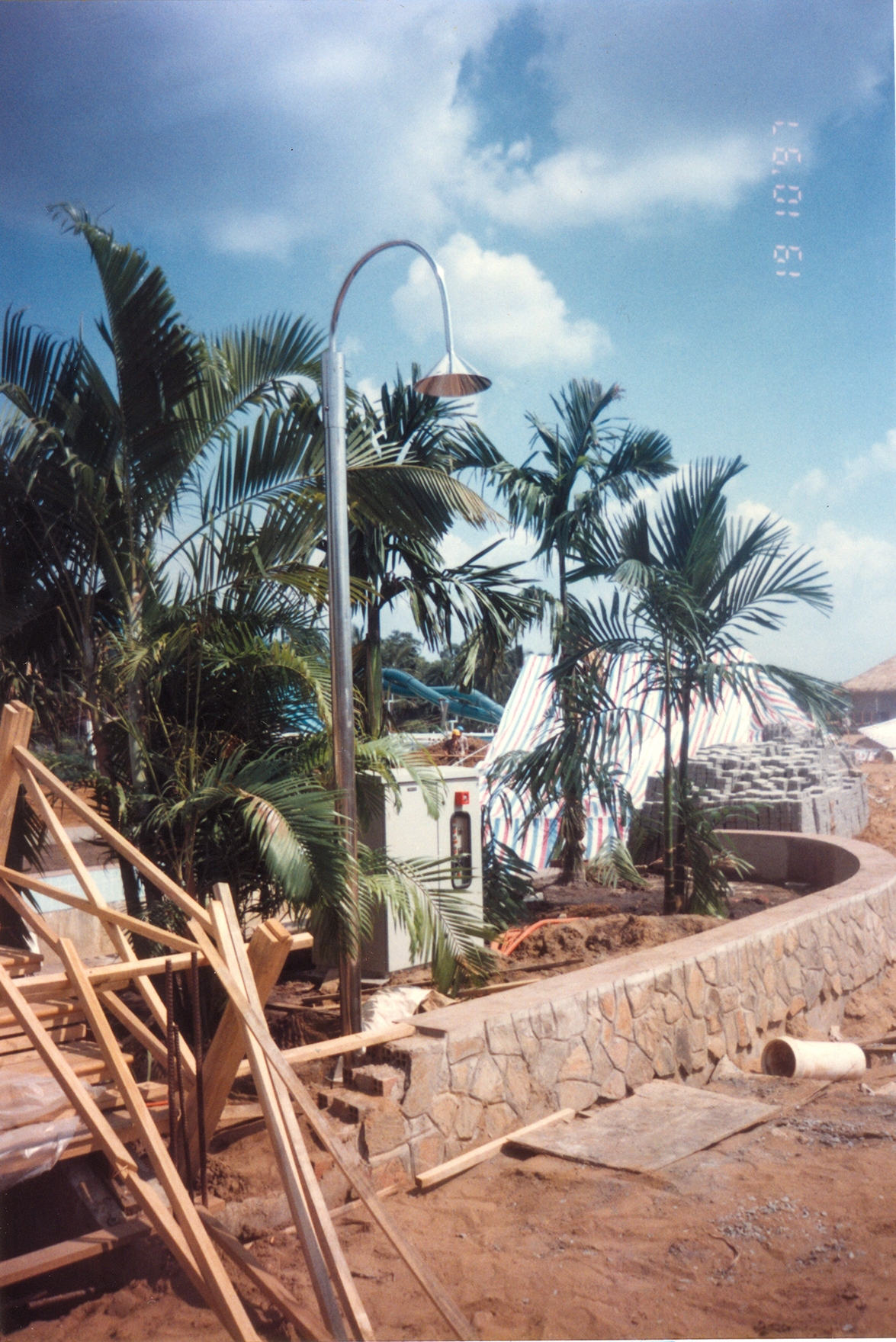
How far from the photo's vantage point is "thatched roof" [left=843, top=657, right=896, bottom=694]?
741 cm

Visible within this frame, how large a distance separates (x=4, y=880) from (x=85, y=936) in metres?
6.38

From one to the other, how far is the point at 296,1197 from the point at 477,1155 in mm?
1638

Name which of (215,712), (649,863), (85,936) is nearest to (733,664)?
(649,863)

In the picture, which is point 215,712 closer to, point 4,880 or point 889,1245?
point 4,880

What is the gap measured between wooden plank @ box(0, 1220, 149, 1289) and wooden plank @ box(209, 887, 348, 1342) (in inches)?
32.0

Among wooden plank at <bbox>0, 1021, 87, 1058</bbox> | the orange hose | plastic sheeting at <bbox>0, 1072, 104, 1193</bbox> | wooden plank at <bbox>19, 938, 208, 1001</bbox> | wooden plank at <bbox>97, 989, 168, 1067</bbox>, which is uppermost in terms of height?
wooden plank at <bbox>19, 938, 208, 1001</bbox>

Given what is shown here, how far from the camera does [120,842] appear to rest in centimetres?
377

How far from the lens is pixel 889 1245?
3.37m

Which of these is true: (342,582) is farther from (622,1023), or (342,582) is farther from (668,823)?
(668,823)

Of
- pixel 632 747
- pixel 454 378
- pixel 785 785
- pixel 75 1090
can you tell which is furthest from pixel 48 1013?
pixel 785 785

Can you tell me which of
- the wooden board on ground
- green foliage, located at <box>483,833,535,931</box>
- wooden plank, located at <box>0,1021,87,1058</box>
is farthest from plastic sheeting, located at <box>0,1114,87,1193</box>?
green foliage, located at <box>483,833,535,931</box>

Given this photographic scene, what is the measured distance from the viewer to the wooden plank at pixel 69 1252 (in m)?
3.19

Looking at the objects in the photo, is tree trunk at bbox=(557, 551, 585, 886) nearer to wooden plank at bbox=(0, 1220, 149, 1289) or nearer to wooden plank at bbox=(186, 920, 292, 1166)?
wooden plank at bbox=(186, 920, 292, 1166)

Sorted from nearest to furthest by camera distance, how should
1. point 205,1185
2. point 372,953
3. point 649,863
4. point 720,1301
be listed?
point 720,1301 → point 205,1185 → point 372,953 → point 649,863
